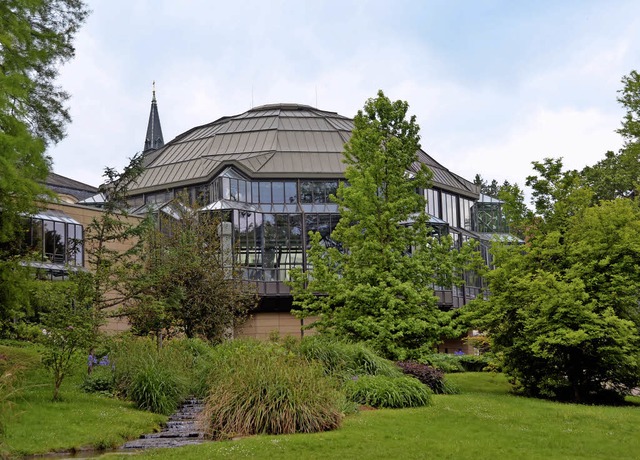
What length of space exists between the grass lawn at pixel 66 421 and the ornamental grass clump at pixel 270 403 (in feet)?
5.46

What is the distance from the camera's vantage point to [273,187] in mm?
53094

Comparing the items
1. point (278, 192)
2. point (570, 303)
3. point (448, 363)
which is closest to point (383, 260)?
point (570, 303)

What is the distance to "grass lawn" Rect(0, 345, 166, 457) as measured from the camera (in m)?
13.7

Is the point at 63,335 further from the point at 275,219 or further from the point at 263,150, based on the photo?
the point at 263,150

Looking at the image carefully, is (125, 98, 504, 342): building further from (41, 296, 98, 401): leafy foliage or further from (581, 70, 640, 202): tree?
(41, 296, 98, 401): leafy foliage

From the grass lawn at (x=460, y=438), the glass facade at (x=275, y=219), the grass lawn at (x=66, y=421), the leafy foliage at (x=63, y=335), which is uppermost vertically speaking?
the glass facade at (x=275, y=219)

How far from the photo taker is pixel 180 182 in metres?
55.4

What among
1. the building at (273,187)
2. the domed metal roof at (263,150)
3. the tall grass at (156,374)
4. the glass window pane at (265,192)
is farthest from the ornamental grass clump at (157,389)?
the domed metal roof at (263,150)

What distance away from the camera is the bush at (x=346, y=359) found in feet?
66.9

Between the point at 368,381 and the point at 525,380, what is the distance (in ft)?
19.6

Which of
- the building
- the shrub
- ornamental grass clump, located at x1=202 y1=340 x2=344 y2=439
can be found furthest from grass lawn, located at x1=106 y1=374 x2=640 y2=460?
the building

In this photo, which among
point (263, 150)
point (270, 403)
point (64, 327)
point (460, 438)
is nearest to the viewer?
point (460, 438)

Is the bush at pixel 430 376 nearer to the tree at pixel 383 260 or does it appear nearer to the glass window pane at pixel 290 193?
the tree at pixel 383 260

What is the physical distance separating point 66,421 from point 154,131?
307ft
